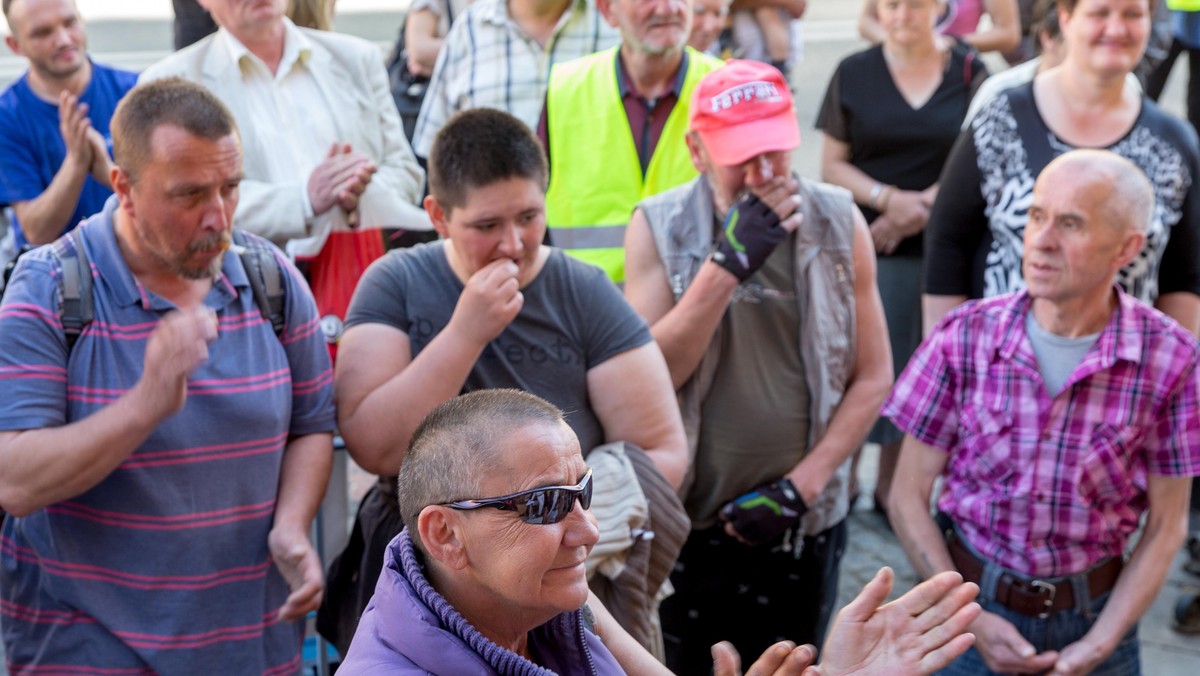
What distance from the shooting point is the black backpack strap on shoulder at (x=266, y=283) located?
126 inches

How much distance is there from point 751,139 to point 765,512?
40.1 inches

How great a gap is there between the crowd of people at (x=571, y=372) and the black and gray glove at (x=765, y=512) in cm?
1

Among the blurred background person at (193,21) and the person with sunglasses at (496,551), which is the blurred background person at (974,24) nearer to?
the blurred background person at (193,21)

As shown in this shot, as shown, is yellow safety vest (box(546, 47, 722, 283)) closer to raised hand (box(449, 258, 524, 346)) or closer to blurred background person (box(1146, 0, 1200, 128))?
raised hand (box(449, 258, 524, 346))

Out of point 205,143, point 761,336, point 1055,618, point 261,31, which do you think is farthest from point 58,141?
point 1055,618

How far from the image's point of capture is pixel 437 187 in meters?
3.32

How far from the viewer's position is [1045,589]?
136 inches

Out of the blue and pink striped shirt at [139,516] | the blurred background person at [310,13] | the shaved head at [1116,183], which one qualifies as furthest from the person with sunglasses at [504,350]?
the blurred background person at [310,13]

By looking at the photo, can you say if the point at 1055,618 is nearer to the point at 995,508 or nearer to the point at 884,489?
the point at 995,508

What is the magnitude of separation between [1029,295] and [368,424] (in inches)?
70.1

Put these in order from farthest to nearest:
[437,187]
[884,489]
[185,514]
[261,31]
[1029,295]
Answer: [884,489] → [261,31] → [1029,295] → [437,187] → [185,514]

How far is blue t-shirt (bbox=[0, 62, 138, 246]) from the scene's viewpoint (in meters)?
4.49

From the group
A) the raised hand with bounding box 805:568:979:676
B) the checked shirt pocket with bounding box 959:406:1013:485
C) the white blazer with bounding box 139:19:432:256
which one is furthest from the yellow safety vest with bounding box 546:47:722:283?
the raised hand with bounding box 805:568:979:676

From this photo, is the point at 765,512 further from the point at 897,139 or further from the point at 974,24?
the point at 974,24
